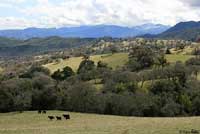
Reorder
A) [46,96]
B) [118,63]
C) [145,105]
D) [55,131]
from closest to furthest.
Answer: [55,131], [145,105], [46,96], [118,63]

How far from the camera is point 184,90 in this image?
95625 millimetres

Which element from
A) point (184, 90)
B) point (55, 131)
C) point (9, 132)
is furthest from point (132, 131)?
point (184, 90)

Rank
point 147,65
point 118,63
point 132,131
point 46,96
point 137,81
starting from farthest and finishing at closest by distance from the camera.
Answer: point 118,63 < point 147,65 < point 137,81 < point 46,96 < point 132,131

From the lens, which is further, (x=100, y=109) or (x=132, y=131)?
(x=100, y=109)

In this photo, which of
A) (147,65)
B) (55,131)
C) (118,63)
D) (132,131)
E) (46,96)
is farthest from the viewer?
(118,63)

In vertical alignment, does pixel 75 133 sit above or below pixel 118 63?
above

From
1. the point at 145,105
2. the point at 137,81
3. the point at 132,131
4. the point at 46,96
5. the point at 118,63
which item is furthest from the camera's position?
the point at 118,63

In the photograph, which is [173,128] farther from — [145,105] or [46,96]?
[46,96]

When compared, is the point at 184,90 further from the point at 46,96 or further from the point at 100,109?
the point at 46,96

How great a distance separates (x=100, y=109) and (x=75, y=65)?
96.1m

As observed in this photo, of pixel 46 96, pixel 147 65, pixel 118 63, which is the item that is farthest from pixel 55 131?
pixel 118 63

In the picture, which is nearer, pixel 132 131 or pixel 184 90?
pixel 132 131

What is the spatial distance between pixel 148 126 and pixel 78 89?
54931 millimetres

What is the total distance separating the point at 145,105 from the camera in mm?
81812
